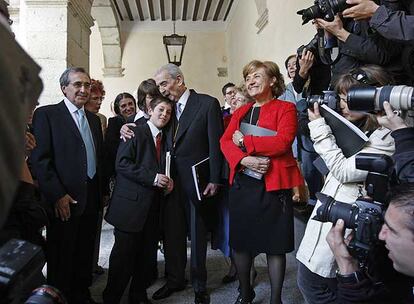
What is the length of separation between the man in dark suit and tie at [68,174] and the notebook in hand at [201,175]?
2.11ft

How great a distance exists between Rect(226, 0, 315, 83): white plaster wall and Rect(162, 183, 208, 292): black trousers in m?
2.99

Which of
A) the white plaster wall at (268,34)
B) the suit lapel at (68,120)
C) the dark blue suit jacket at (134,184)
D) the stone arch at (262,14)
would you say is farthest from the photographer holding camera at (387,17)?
the stone arch at (262,14)

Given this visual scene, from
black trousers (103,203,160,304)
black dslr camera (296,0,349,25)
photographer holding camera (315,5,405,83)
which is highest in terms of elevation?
black dslr camera (296,0,349,25)

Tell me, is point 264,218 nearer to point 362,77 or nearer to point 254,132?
point 254,132

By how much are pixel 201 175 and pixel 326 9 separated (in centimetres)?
125

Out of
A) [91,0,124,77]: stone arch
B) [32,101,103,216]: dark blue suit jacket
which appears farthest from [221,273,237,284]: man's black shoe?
[91,0,124,77]: stone arch

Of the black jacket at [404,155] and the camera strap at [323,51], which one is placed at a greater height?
the camera strap at [323,51]

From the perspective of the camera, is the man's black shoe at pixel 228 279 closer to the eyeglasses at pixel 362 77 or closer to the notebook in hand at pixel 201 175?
the notebook in hand at pixel 201 175

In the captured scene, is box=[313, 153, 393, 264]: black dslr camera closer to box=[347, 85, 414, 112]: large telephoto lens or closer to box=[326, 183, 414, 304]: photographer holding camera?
box=[326, 183, 414, 304]: photographer holding camera

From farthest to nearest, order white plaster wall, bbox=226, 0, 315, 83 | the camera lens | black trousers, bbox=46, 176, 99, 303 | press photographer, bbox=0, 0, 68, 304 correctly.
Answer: white plaster wall, bbox=226, 0, 315, 83, black trousers, bbox=46, 176, 99, 303, the camera lens, press photographer, bbox=0, 0, 68, 304

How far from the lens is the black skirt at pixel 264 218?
232 cm

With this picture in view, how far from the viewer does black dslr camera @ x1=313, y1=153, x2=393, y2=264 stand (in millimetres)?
1244

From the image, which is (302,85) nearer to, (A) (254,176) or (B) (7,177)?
(A) (254,176)

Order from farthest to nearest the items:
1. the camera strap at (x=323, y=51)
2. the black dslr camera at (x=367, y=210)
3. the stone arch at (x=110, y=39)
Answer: the stone arch at (x=110, y=39) < the camera strap at (x=323, y=51) < the black dslr camera at (x=367, y=210)
